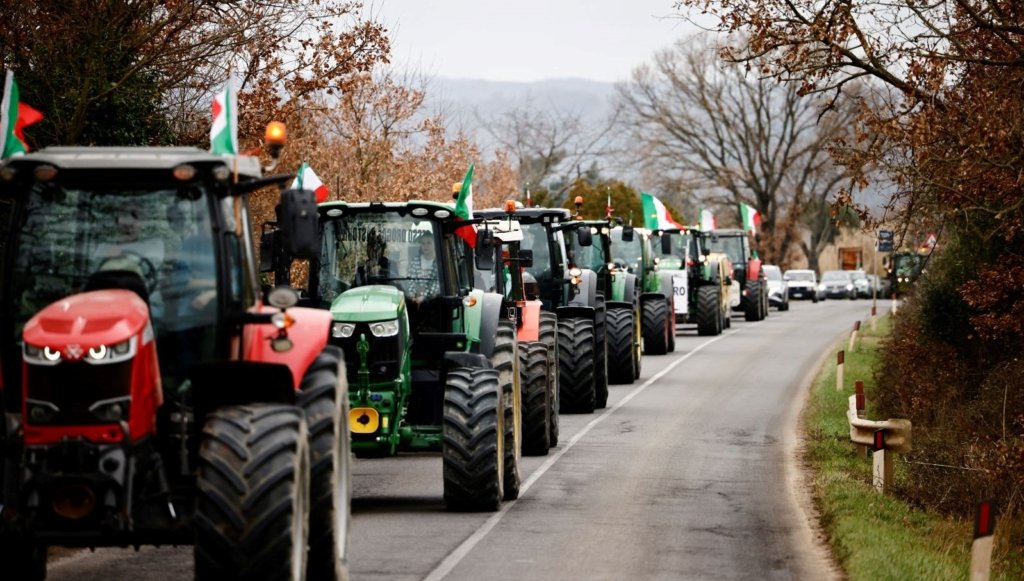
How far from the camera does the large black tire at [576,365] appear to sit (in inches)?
961

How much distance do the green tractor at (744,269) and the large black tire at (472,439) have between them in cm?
3971

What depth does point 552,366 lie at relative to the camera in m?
20.1

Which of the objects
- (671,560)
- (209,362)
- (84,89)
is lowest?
(671,560)

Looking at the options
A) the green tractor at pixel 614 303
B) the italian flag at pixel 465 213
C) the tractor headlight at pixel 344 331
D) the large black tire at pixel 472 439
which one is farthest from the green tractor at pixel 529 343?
the green tractor at pixel 614 303

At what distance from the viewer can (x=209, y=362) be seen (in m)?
9.34

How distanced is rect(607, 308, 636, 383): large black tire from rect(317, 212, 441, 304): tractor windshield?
45.8 feet

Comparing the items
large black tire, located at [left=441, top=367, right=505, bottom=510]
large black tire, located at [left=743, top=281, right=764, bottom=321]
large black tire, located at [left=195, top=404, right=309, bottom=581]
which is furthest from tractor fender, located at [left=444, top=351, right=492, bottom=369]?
large black tire, located at [left=743, top=281, right=764, bottom=321]

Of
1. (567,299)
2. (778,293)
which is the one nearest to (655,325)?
(567,299)

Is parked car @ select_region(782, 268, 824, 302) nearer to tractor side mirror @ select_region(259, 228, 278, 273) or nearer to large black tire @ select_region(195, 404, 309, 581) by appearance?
tractor side mirror @ select_region(259, 228, 278, 273)

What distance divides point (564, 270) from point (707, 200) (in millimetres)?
63460

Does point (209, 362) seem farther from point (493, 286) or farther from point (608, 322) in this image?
point (608, 322)

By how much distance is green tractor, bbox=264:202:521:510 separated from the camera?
1448cm

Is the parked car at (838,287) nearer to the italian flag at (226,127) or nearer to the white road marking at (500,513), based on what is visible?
the white road marking at (500,513)

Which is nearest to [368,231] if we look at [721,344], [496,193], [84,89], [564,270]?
[84,89]
